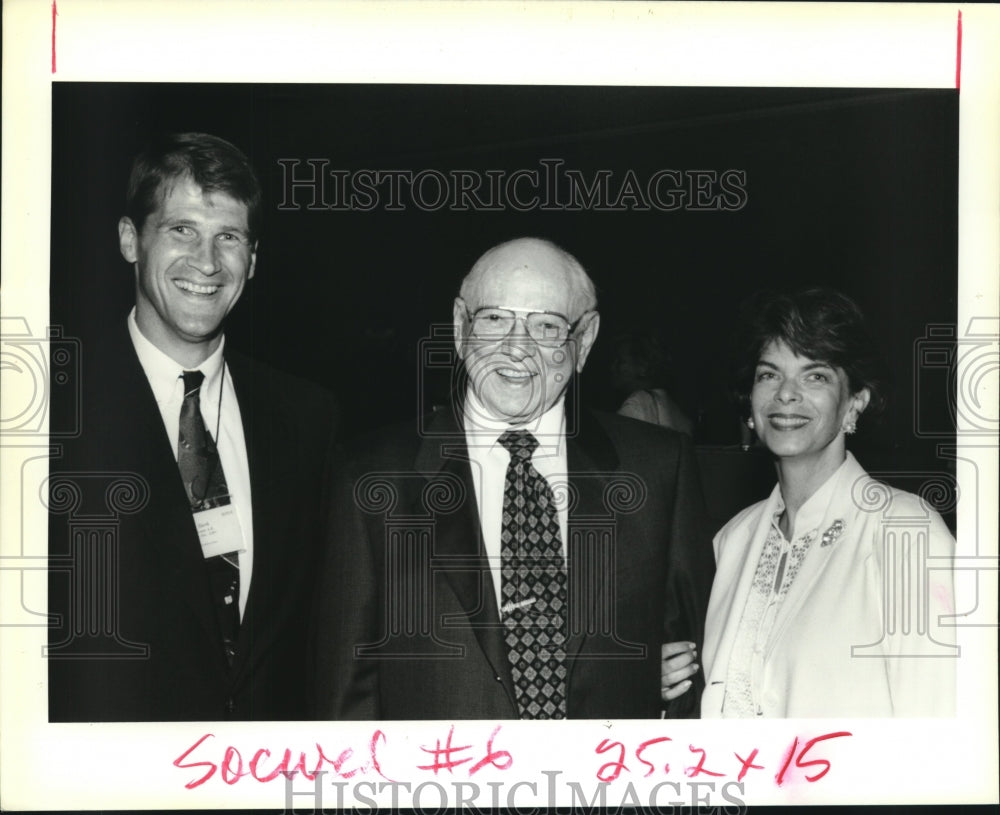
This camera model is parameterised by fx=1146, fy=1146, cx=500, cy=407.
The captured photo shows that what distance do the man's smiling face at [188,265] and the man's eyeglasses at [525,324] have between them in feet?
1.74

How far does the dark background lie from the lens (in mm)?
2574

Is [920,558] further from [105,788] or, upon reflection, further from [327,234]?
[105,788]

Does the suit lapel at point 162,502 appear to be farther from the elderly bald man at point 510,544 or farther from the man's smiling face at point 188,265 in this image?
the elderly bald man at point 510,544

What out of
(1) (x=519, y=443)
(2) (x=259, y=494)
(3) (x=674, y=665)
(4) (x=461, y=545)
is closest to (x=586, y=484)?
(1) (x=519, y=443)

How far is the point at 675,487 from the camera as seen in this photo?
8.57 feet

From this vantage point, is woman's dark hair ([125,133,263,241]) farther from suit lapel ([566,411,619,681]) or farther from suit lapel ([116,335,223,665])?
suit lapel ([566,411,619,681])

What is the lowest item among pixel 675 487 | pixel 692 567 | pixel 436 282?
pixel 692 567

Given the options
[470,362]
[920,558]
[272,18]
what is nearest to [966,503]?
[920,558]

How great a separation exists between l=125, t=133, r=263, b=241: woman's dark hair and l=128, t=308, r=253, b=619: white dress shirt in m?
0.25

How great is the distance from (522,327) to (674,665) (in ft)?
2.76

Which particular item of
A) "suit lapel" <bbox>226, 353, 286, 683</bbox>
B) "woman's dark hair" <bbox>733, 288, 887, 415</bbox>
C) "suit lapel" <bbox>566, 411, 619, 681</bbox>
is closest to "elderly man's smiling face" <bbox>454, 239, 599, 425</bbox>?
"suit lapel" <bbox>566, 411, 619, 681</bbox>

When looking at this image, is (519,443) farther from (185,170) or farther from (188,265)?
(185,170)

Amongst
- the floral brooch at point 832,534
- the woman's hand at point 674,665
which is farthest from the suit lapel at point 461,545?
the floral brooch at point 832,534

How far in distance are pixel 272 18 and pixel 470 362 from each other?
0.90 m
